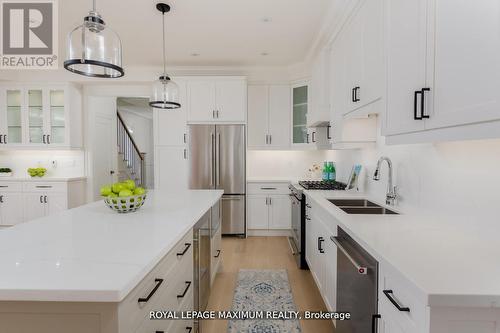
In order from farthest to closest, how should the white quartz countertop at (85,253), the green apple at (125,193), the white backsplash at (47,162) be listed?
the white backsplash at (47,162) → the green apple at (125,193) → the white quartz countertop at (85,253)

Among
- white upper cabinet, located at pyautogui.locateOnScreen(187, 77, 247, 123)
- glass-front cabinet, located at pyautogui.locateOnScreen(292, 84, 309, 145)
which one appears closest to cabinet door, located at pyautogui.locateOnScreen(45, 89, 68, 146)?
white upper cabinet, located at pyautogui.locateOnScreen(187, 77, 247, 123)

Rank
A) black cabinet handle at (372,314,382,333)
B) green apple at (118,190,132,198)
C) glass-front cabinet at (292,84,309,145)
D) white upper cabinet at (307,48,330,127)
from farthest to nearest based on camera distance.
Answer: glass-front cabinet at (292,84,309,145)
white upper cabinet at (307,48,330,127)
green apple at (118,190,132,198)
black cabinet handle at (372,314,382,333)

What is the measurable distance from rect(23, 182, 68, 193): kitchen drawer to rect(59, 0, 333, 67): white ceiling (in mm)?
2073

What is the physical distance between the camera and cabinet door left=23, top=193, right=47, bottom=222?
454cm

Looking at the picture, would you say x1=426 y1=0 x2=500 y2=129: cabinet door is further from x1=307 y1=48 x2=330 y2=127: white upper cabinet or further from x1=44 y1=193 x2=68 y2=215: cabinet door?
x1=44 y1=193 x2=68 y2=215: cabinet door

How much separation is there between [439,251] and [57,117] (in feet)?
18.5

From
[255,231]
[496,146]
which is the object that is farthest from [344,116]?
[255,231]

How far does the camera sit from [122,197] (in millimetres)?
1760

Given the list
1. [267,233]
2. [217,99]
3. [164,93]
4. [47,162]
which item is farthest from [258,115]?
[47,162]

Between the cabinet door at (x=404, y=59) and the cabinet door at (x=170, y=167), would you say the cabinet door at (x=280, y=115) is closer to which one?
the cabinet door at (x=170, y=167)

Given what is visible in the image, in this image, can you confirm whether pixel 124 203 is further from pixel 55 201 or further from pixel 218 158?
pixel 55 201

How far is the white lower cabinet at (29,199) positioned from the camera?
14.9ft

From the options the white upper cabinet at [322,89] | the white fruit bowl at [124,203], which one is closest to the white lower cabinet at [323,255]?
the white upper cabinet at [322,89]

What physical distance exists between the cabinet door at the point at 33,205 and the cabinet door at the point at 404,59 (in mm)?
5266
